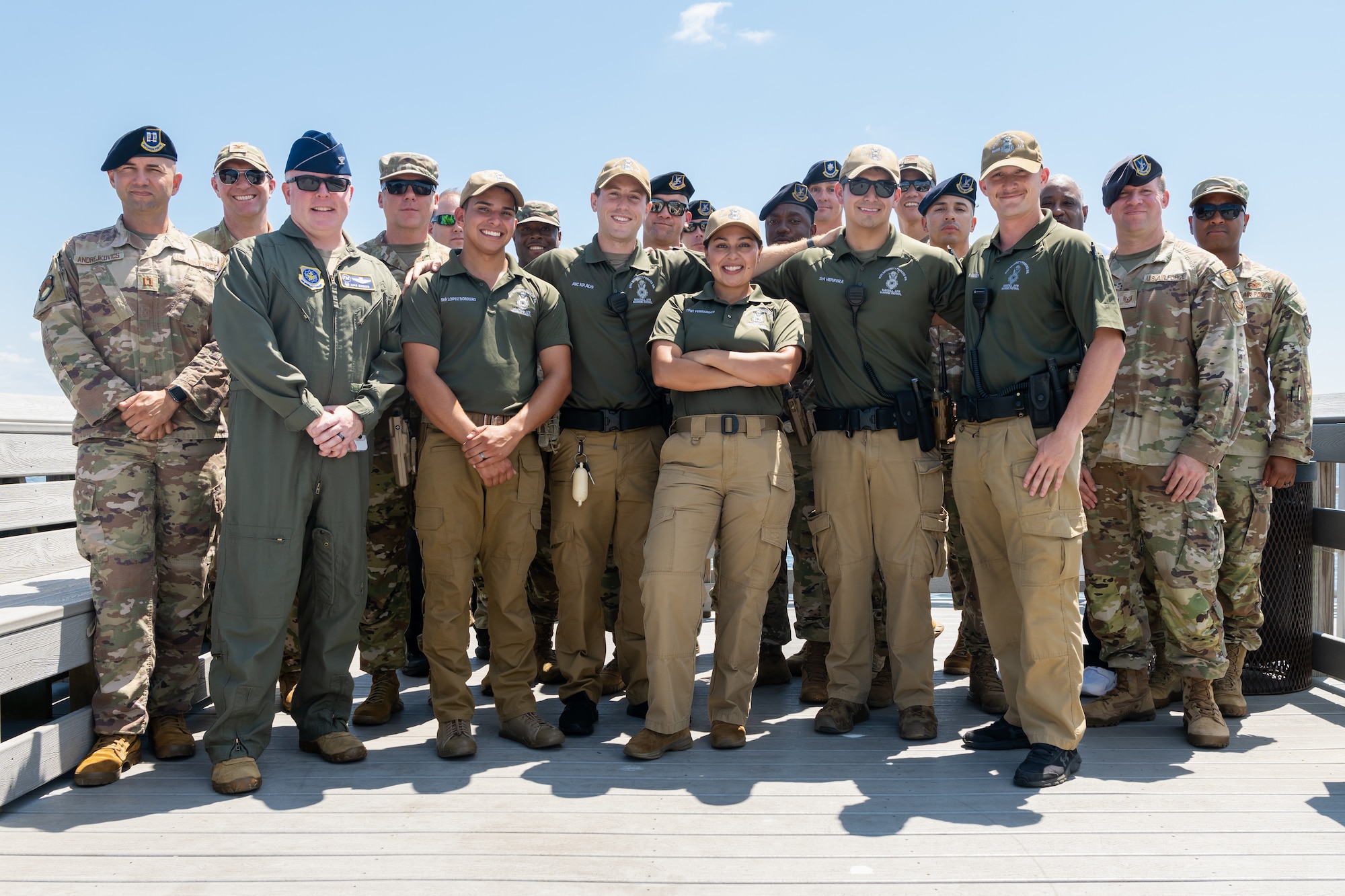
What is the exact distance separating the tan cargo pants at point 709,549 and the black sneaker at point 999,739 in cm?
96

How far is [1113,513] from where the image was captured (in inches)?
171

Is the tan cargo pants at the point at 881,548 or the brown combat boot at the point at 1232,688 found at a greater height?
the tan cargo pants at the point at 881,548

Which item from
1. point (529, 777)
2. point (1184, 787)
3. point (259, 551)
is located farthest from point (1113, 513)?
point (259, 551)

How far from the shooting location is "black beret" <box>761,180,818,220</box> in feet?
18.5

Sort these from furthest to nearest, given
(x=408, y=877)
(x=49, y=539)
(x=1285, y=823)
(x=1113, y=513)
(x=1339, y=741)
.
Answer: (x=49, y=539)
(x=1113, y=513)
(x=1339, y=741)
(x=1285, y=823)
(x=408, y=877)

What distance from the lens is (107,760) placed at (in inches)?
140

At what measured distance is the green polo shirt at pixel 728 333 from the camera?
13.3 ft

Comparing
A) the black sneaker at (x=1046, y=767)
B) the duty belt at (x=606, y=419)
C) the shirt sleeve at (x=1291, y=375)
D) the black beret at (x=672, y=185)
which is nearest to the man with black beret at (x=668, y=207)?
the black beret at (x=672, y=185)

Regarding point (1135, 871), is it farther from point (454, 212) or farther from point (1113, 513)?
point (454, 212)

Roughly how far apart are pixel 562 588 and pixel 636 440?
762 millimetres

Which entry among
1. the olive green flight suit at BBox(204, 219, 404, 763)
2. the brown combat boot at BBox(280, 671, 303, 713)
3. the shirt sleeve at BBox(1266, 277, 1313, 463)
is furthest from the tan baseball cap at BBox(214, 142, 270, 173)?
the shirt sleeve at BBox(1266, 277, 1313, 463)

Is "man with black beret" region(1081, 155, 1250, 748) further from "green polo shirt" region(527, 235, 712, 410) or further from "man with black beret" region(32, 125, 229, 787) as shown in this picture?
"man with black beret" region(32, 125, 229, 787)

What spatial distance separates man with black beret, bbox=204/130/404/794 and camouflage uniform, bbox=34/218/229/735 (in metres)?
0.35

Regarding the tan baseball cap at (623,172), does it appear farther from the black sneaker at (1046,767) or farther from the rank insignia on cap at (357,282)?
the black sneaker at (1046,767)
